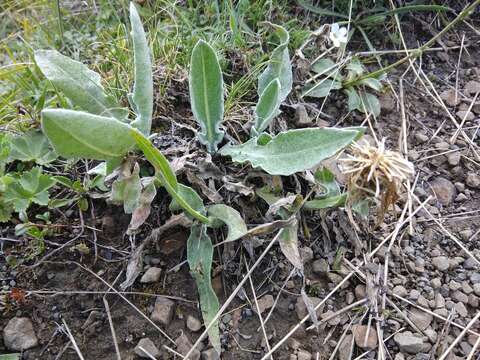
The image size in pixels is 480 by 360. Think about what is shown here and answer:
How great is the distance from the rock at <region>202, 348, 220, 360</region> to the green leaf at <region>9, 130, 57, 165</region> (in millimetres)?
677

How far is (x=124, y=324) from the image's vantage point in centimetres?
130

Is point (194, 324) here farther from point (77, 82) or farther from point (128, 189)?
point (77, 82)

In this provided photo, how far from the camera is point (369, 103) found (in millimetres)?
1800

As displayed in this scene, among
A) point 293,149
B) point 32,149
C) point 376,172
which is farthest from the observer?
point 32,149

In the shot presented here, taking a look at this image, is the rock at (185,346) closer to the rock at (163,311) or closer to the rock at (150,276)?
the rock at (163,311)

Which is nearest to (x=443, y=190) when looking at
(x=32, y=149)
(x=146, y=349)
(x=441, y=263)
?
(x=441, y=263)

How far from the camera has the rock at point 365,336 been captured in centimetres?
130

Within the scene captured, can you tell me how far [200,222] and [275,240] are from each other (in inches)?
8.1

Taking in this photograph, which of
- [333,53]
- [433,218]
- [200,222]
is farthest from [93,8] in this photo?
[433,218]

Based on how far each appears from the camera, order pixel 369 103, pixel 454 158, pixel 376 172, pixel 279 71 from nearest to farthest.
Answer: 1. pixel 376 172
2. pixel 279 71
3. pixel 454 158
4. pixel 369 103

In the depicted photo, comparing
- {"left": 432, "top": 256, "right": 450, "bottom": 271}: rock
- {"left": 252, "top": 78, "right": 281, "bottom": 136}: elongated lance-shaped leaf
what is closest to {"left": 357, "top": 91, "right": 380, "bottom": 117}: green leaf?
{"left": 252, "top": 78, "right": 281, "bottom": 136}: elongated lance-shaped leaf

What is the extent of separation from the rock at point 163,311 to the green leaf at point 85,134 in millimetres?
393

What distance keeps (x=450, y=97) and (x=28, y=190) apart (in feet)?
4.83

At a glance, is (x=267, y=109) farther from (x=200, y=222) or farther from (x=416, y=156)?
(x=416, y=156)
